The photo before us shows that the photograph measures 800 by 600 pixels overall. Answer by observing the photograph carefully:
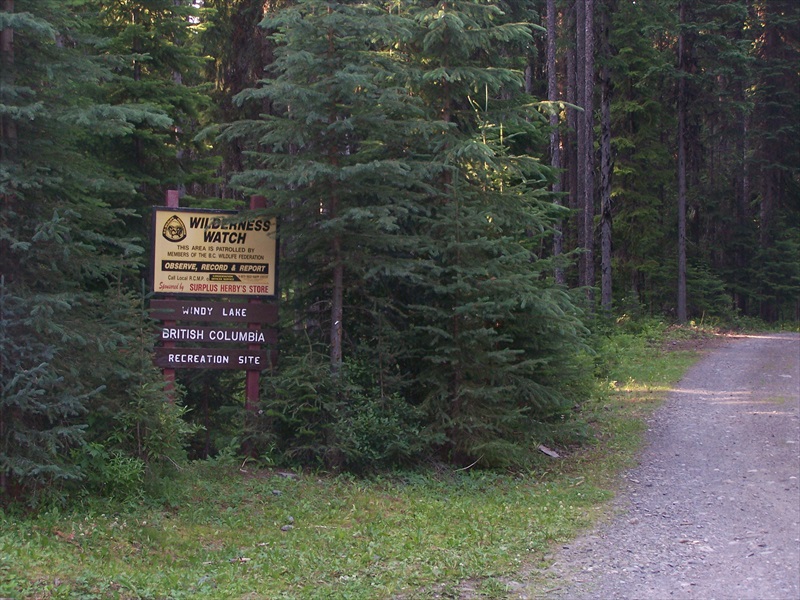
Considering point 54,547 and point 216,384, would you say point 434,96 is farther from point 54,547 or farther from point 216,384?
point 54,547

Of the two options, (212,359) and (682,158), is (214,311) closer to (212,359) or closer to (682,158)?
(212,359)

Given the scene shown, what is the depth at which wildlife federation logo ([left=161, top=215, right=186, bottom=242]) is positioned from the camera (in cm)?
993

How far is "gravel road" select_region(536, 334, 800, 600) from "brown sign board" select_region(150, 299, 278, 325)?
16.3 feet

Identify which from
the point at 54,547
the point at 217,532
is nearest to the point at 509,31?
the point at 217,532

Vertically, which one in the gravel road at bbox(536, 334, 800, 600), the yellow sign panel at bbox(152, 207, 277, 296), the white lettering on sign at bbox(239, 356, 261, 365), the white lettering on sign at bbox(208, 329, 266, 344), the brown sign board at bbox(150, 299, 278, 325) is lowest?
the gravel road at bbox(536, 334, 800, 600)

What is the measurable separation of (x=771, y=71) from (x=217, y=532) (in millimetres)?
37871

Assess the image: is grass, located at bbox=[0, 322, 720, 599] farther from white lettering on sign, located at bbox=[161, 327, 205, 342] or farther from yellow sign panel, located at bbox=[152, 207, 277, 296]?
yellow sign panel, located at bbox=[152, 207, 277, 296]

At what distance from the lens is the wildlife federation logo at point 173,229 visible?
32.6 ft

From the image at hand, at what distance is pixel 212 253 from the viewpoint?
10.1m

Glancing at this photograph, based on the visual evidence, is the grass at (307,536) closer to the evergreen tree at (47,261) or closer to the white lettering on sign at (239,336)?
the evergreen tree at (47,261)

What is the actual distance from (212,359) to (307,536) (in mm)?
3434

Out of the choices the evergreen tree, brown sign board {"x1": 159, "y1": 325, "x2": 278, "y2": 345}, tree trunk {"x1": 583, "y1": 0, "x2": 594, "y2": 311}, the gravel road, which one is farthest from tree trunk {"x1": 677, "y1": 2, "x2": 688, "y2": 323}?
the evergreen tree

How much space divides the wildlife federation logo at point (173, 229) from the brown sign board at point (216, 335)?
117 centimetres

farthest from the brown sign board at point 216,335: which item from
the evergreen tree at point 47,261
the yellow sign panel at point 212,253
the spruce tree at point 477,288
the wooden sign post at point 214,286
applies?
the evergreen tree at point 47,261
